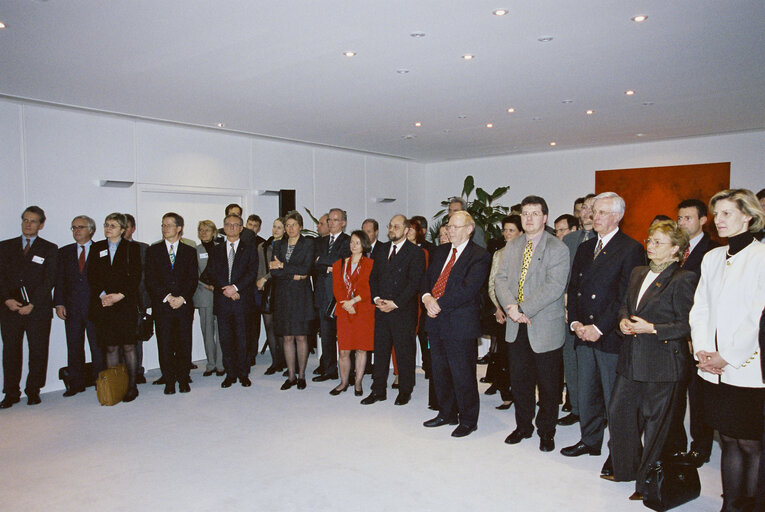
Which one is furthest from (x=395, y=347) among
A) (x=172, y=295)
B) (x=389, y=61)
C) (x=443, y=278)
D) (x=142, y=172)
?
(x=142, y=172)

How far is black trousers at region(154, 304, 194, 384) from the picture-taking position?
5.55 metres

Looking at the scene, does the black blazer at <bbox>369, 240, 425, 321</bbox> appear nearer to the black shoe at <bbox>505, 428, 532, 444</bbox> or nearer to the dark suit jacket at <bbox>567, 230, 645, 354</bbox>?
the black shoe at <bbox>505, 428, 532, 444</bbox>

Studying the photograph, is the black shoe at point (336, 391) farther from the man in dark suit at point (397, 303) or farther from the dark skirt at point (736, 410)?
the dark skirt at point (736, 410)

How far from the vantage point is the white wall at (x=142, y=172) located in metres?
5.97

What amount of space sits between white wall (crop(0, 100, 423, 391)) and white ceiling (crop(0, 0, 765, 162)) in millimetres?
417

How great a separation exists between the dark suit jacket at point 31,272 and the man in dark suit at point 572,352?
482 centimetres

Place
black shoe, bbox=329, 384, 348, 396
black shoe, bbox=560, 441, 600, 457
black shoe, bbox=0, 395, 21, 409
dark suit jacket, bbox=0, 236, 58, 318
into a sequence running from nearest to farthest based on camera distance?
black shoe, bbox=560, 441, 600, 457 < black shoe, bbox=0, 395, 21, 409 < dark suit jacket, bbox=0, 236, 58, 318 < black shoe, bbox=329, 384, 348, 396

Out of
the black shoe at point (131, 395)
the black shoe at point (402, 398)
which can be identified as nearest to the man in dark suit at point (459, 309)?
the black shoe at point (402, 398)

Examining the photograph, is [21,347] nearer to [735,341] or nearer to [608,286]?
[608,286]

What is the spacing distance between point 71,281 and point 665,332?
532 cm

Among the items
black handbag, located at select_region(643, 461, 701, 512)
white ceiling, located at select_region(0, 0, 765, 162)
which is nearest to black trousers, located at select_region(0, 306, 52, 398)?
white ceiling, located at select_region(0, 0, 765, 162)

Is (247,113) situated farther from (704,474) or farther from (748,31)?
(704,474)

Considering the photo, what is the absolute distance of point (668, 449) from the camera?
10.1 feet

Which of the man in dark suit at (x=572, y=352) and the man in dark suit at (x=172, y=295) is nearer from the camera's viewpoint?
the man in dark suit at (x=572, y=352)
